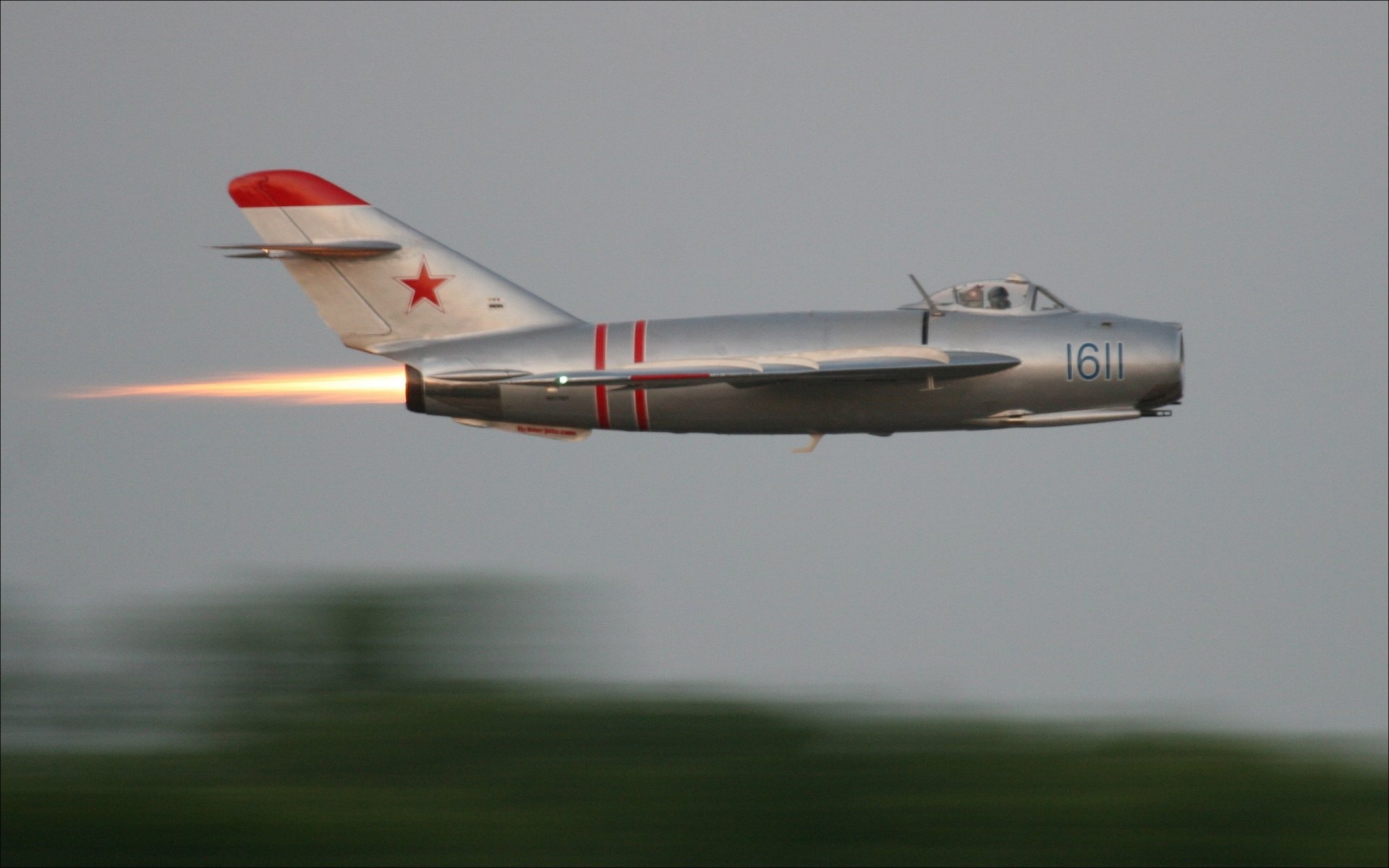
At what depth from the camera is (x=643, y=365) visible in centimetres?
3083

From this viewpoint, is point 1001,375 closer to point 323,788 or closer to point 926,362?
point 926,362

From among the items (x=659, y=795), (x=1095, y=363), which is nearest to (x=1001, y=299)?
(x=1095, y=363)

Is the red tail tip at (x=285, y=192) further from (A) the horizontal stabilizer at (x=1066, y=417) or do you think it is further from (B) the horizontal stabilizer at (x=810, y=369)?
Answer: (A) the horizontal stabilizer at (x=1066, y=417)

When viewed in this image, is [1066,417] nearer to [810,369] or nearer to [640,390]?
[810,369]

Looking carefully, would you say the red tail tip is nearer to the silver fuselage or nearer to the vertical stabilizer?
the vertical stabilizer

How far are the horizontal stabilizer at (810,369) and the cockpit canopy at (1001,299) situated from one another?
2.84 feet

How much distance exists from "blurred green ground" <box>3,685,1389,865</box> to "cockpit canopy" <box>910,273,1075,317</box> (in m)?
5.59

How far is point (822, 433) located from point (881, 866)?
579 cm

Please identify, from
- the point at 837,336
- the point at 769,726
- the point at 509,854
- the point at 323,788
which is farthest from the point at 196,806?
the point at 837,336

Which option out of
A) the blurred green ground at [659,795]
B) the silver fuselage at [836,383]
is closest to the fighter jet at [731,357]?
the silver fuselage at [836,383]

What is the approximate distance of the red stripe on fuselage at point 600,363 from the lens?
31.1m

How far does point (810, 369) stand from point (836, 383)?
767 mm

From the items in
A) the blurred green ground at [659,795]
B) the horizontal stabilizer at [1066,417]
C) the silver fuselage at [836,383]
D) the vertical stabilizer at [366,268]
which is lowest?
the blurred green ground at [659,795]

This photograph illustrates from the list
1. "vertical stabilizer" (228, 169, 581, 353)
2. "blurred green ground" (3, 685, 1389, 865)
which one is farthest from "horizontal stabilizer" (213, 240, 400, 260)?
"blurred green ground" (3, 685, 1389, 865)
